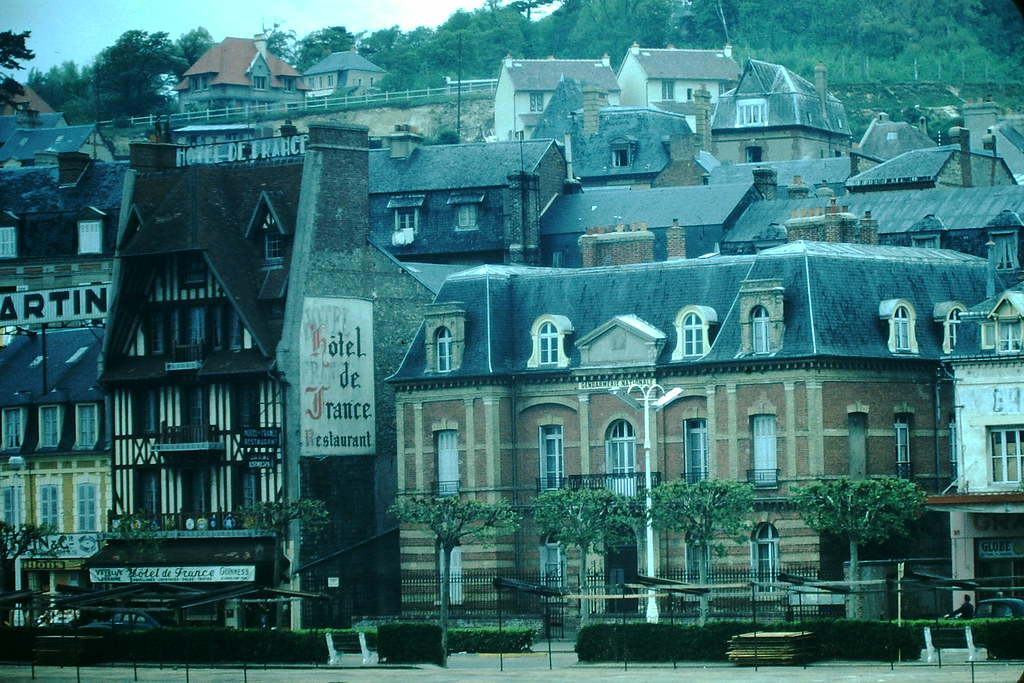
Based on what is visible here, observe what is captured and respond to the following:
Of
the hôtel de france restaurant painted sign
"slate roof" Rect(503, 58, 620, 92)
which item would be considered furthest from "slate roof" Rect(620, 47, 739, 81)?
the hôtel de france restaurant painted sign

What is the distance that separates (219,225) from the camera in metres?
72.0

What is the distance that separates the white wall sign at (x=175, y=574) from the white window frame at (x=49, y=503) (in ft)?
13.4

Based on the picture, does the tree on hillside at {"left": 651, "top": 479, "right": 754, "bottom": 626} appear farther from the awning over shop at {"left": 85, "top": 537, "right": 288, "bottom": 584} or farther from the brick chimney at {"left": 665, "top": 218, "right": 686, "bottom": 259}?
the brick chimney at {"left": 665, "top": 218, "right": 686, "bottom": 259}

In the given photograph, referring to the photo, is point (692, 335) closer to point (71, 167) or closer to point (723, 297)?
point (723, 297)

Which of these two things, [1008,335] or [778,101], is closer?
[1008,335]

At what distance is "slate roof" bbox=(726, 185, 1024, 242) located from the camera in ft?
259

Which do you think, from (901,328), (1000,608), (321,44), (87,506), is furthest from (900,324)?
(321,44)

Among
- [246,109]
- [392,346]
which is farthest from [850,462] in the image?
[246,109]

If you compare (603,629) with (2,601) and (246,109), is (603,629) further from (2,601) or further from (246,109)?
(246,109)

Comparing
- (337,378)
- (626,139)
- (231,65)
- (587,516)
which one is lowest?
(587,516)

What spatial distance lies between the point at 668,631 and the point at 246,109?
103m

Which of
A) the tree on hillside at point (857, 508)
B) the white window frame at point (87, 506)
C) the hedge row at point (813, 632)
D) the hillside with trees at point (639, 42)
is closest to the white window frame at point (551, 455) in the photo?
the tree on hillside at point (857, 508)

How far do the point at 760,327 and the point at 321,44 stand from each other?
118598mm

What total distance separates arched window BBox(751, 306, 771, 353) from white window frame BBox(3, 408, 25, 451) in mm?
23954
